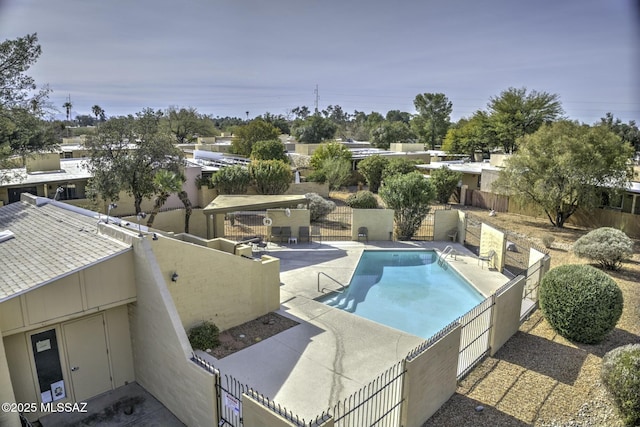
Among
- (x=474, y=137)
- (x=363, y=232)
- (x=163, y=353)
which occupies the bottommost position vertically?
(x=363, y=232)

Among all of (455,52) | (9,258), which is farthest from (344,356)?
(455,52)

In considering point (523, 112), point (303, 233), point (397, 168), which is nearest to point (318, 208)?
point (303, 233)

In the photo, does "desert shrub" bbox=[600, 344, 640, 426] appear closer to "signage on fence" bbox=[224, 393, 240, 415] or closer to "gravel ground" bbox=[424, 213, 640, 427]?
"gravel ground" bbox=[424, 213, 640, 427]

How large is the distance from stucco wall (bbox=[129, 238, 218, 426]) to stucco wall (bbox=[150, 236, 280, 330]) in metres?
0.67

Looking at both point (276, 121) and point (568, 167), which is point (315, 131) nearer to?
point (276, 121)

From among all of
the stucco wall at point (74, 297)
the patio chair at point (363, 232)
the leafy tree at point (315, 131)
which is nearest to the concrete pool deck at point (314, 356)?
the stucco wall at point (74, 297)

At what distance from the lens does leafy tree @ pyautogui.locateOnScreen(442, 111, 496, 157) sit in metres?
49.4

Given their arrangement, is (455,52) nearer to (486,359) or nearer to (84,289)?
(486,359)

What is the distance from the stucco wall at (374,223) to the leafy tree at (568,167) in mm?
9096

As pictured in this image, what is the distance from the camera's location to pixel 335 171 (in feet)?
118

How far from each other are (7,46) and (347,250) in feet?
58.2

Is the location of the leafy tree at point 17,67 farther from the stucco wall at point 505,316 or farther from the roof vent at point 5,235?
the stucco wall at point 505,316

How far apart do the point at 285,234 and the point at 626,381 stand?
54.8ft

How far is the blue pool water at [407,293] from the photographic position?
14367 millimetres
